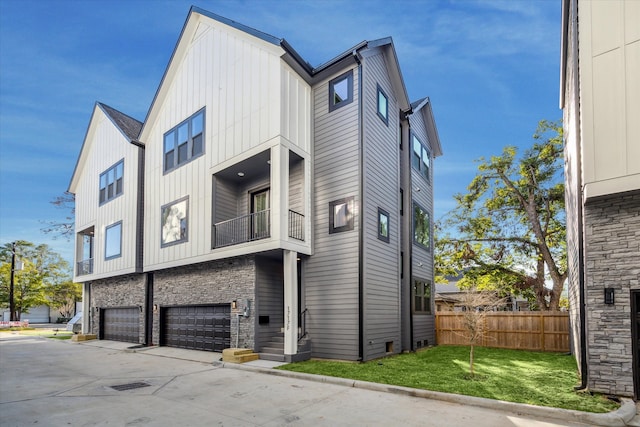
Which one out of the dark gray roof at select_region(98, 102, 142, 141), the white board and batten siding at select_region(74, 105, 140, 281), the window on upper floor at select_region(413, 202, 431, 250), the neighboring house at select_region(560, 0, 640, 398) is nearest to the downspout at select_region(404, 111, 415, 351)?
the window on upper floor at select_region(413, 202, 431, 250)

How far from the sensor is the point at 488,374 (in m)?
9.41

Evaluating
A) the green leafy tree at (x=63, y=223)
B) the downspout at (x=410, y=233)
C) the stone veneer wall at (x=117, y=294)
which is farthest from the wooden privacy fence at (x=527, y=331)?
the green leafy tree at (x=63, y=223)

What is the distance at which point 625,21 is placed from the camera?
23.9 ft

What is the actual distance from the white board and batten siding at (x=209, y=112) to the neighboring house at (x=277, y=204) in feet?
0.20

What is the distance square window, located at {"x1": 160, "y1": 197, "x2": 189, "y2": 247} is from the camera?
15059mm

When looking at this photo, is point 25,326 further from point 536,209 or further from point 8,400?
point 536,209

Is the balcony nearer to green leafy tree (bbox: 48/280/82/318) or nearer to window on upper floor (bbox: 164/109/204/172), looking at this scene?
window on upper floor (bbox: 164/109/204/172)

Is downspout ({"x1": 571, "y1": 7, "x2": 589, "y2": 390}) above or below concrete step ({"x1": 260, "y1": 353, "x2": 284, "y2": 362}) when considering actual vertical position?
above

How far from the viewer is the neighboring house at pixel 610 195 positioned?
696 cm

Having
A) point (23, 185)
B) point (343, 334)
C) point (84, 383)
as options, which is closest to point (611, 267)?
point (343, 334)

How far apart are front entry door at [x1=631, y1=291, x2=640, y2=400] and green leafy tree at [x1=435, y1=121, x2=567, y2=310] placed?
48.6ft

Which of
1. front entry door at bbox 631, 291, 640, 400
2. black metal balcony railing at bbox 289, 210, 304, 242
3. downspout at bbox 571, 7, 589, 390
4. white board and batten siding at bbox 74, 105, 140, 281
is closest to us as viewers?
front entry door at bbox 631, 291, 640, 400

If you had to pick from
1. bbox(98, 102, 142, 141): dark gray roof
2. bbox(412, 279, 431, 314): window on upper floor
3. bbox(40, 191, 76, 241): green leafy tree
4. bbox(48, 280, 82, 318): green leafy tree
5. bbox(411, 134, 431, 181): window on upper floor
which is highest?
bbox(98, 102, 142, 141): dark gray roof

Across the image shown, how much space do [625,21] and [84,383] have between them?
1350 centimetres
